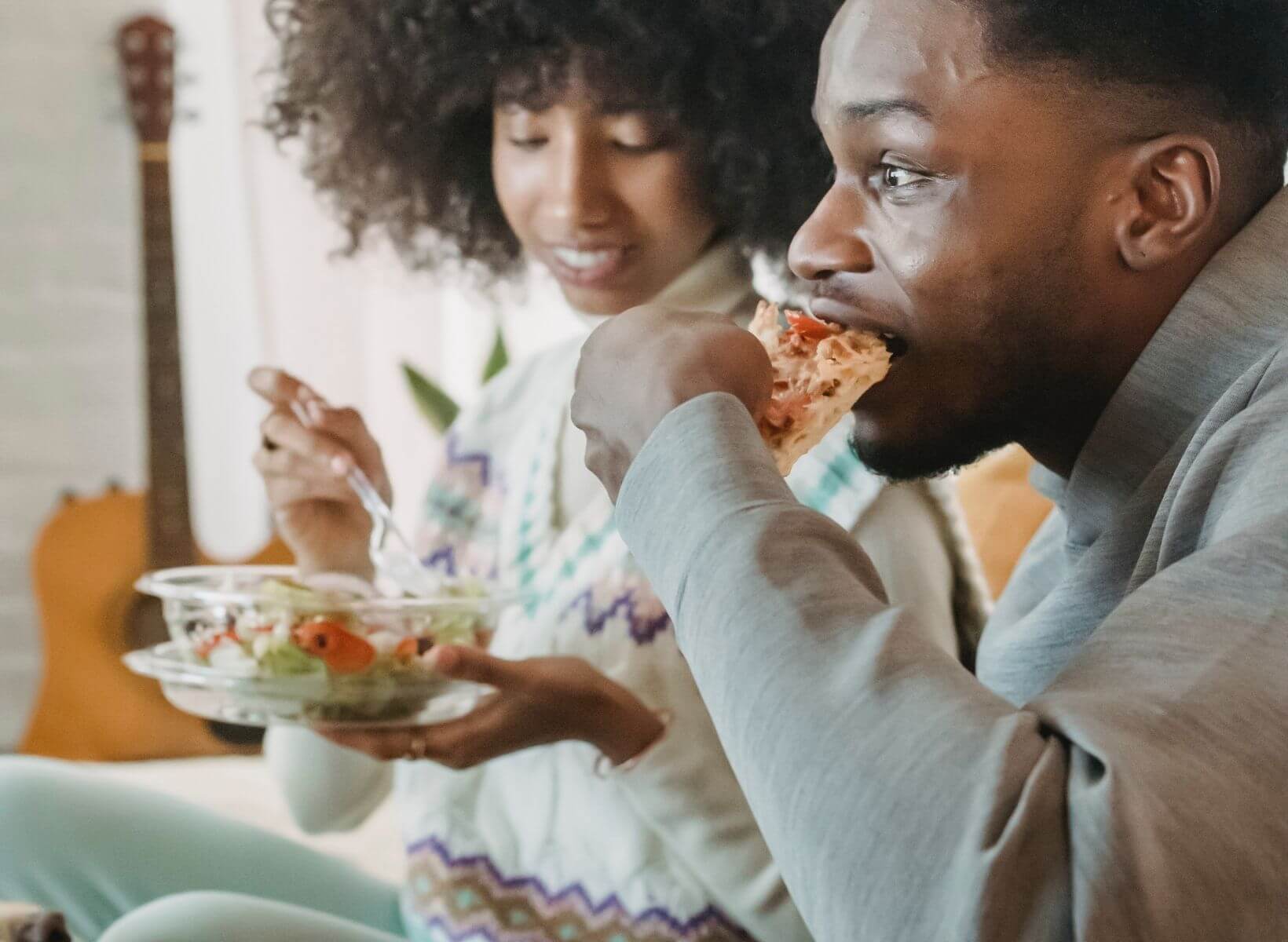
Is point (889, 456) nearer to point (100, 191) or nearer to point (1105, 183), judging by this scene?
point (1105, 183)

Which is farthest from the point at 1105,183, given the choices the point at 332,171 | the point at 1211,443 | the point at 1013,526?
the point at 332,171

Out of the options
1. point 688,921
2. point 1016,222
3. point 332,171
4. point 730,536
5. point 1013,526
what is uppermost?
point 332,171

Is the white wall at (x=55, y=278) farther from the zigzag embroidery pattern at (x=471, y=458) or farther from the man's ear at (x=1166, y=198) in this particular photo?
the man's ear at (x=1166, y=198)

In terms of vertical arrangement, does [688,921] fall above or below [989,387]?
below

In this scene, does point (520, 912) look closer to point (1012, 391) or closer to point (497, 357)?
point (1012, 391)

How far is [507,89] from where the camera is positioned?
4.63 feet

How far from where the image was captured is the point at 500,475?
1.55 m

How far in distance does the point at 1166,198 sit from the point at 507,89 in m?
0.79

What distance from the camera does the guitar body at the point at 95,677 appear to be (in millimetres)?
2875

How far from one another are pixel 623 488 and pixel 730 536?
80 mm

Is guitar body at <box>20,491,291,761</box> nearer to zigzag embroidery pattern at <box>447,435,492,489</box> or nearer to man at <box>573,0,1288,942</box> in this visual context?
zigzag embroidery pattern at <box>447,435,492,489</box>

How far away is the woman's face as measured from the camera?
132 centimetres

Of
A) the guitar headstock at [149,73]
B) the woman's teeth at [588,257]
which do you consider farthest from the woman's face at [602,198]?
the guitar headstock at [149,73]

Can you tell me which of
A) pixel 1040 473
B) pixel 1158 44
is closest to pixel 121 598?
pixel 1040 473
